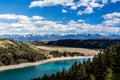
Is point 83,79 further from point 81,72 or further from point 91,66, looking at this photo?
point 91,66

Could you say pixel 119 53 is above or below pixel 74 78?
above

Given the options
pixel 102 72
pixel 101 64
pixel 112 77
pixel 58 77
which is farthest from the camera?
pixel 58 77

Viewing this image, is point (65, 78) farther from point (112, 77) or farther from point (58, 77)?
point (112, 77)

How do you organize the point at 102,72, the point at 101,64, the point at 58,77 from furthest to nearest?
the point at 58,77 < the point at 101,64 < the point at 102,72

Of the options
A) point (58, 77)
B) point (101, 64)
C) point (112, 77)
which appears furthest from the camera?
point (58, 77)

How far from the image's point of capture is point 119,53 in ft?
466

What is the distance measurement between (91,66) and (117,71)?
62.7 feet

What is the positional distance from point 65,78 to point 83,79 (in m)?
16.6

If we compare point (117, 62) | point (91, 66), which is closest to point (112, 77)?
point (117, 62)

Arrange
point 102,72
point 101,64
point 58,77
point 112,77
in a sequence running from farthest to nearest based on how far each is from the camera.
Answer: point 58,77 → point 101,64 → point 102,72 → point 112,77

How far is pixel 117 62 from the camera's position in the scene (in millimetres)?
A: 134625

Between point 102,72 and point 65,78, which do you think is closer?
point 102,72

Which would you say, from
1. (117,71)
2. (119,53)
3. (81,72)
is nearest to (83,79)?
(81,72)

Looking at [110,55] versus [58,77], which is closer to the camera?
[110,55]
